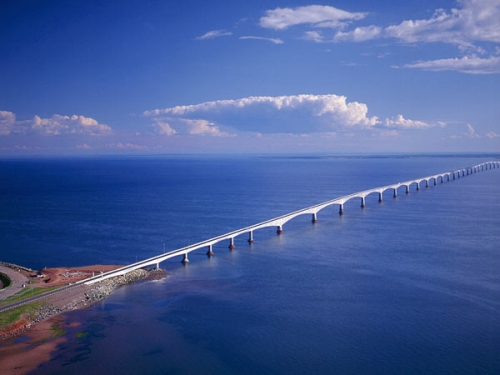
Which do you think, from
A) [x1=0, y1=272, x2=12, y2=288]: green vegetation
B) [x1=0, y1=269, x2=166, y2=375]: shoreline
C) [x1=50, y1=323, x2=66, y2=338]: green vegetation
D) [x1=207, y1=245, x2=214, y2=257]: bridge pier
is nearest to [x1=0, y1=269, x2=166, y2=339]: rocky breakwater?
[x1=0, y1=269, x2=166, y2=375]: shoreline

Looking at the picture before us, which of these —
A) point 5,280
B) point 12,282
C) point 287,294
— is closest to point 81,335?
point 12,282

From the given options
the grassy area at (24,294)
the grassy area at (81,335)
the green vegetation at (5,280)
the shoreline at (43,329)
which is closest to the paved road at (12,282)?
the green vegetation at (5,280)

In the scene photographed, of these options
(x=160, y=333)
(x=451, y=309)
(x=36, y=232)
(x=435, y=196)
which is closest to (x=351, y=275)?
(x=451, y=309)

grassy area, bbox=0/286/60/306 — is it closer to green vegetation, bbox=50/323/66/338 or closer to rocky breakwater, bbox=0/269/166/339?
rocky breakwater, bbox=0/269/166/339

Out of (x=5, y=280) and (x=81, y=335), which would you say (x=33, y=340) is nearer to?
(x=81, y=335)

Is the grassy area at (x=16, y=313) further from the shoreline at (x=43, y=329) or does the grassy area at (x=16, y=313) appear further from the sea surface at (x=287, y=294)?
the sea surface at (x=287, y=294)

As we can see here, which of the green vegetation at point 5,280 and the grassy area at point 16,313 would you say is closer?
the grassy area at point 16,313

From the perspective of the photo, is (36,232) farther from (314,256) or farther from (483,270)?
(483,270)

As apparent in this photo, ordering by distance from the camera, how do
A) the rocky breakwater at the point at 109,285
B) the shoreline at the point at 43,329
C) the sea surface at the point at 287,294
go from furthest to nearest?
the rocky breakwater at the point at 109,285 → the sea surface at the point at 287,294 → the shoreline at the point at 43,329
